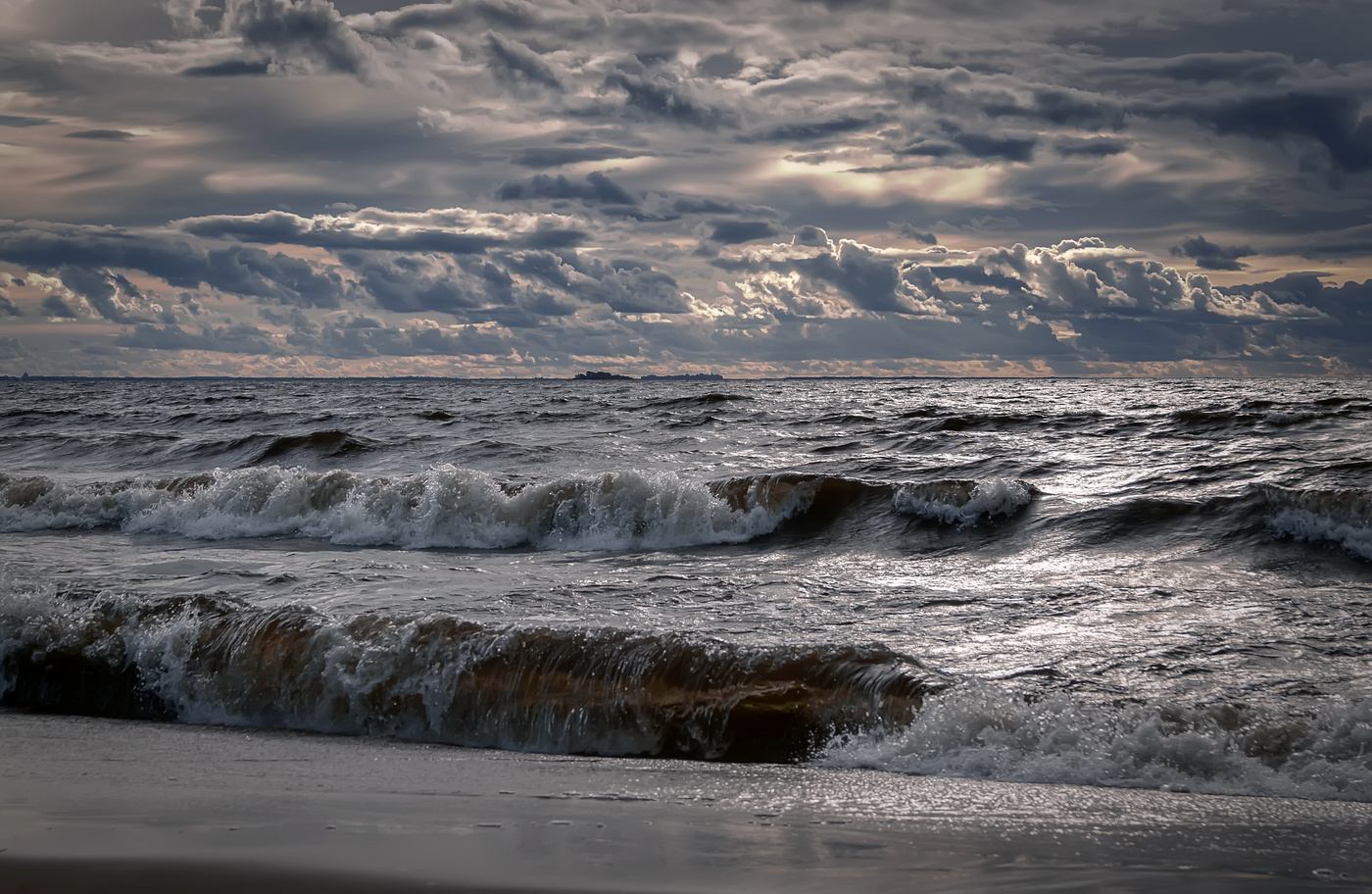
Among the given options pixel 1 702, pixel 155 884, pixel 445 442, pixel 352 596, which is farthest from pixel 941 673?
pixel 445 442

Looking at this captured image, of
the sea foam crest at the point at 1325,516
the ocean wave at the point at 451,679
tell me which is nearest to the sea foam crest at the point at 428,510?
the ocean wave at the point at 451,679

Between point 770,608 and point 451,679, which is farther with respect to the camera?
point 770,608

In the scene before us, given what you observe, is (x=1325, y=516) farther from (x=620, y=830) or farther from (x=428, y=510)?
(x=428, y=510)

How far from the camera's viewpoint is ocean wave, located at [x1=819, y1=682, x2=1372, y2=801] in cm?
432

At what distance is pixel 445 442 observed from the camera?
21.4m

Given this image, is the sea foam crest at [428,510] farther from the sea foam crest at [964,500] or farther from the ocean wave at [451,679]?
the ocean wave at [451,679]

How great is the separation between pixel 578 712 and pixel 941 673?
7.43 feet

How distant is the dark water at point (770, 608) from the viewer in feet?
16.5

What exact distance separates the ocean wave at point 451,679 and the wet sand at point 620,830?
1.56 ft

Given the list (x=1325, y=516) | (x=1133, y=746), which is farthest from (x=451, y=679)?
(x=1325, y=516)

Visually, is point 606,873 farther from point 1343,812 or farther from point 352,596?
point 352,596

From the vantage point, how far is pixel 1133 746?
4.60 meters

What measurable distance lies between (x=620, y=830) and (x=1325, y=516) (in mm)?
8936

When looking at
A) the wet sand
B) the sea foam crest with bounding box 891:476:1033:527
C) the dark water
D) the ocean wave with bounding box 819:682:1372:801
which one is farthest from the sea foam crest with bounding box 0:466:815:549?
the wet sand
